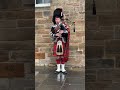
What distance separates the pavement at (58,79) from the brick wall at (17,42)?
2.57m

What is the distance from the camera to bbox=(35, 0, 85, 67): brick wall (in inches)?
426

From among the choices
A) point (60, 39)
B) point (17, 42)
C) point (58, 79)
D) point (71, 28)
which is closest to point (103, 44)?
point (17, 42)

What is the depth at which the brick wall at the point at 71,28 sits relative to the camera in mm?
10828

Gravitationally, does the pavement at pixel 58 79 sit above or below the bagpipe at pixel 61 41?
below

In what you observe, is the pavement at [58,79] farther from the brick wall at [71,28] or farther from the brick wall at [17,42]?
the brick wall at [17,42]

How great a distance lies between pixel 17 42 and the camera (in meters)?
5.27

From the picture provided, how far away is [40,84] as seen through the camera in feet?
27.3

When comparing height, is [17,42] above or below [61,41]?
above

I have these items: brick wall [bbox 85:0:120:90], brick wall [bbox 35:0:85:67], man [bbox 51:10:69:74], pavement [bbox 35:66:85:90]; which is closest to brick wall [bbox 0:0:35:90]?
brick wall [bbox 85:0:120:90]

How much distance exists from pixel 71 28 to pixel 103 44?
18.6 ft

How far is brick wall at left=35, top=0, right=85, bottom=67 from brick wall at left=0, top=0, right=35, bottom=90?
18.4 ft

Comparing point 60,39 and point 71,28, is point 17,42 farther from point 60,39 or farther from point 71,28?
point 71,28

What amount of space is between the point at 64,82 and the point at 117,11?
3.72 meters

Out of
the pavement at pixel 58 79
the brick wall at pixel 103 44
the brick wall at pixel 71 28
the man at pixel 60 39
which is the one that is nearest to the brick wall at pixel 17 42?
the brick wall at pixel 103 44
